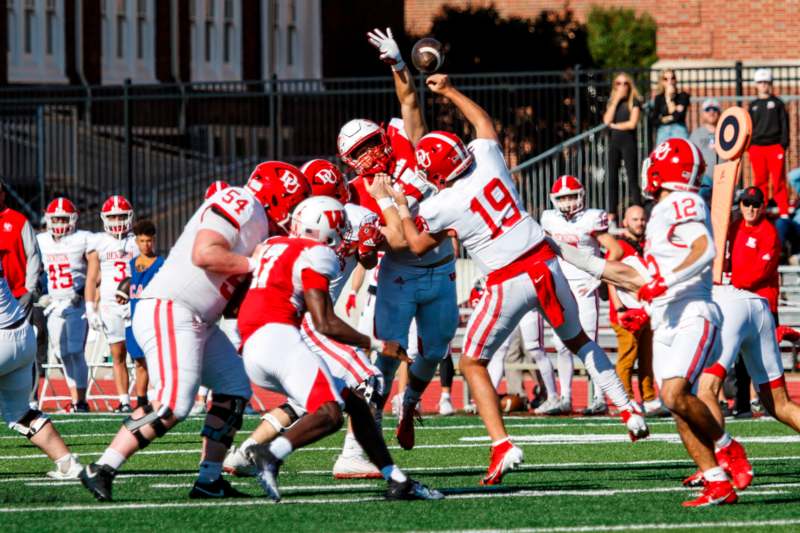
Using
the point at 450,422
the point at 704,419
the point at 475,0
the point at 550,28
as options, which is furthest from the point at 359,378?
the point at 475,0

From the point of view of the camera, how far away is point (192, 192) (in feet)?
89.9

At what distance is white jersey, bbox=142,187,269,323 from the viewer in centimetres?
864

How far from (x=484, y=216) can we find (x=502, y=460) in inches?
54.4

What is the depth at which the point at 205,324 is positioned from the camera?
29.2 feet

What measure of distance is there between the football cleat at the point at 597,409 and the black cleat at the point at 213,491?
21.8ft

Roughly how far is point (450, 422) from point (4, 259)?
422cm

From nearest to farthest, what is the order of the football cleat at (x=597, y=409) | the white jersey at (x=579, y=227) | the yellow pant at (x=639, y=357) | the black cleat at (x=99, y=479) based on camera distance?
1. the black cleat at (x=99, y=479)
2. the white jersey at (x=579, y=227)
3. the yellow pant at (x=639, y=357)
4. the football cleat at (x=597, y=409)

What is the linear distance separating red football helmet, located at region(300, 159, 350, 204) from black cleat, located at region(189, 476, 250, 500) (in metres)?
1.78

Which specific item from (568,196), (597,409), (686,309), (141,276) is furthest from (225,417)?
(141,276)

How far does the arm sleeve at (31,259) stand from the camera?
10812 millimetres

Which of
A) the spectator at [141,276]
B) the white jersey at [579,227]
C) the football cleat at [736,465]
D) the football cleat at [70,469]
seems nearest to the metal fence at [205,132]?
the white jersey at [579,227]

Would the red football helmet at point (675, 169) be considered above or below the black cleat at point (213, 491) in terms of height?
above

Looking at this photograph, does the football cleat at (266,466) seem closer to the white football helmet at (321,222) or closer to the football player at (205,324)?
the football player at (205,324)

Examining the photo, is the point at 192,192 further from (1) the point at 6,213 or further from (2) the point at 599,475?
(2) the point at 599,475
